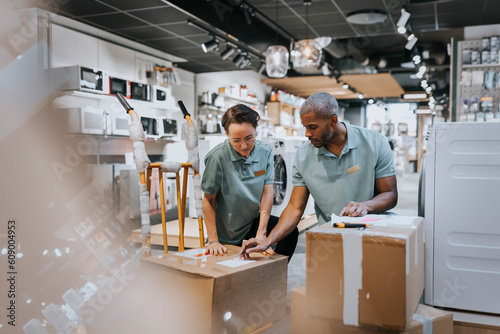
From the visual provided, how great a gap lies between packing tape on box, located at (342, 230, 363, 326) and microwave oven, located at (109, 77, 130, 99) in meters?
5.53

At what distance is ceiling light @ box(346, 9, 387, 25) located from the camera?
240 inches

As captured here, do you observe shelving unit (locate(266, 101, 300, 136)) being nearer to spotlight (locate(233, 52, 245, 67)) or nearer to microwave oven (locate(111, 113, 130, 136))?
spotlight (locate(233, 52, 245, 67))

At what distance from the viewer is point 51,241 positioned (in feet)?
15.0

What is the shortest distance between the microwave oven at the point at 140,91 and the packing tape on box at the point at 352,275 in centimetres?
591

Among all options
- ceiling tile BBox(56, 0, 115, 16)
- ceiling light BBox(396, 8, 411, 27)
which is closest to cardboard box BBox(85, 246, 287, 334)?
ceiling tile BBox(56, 0, 115, 16)

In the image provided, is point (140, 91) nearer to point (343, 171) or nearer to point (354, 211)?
point (343, 171)

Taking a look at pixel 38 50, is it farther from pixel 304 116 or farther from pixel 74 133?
pixel 304 116

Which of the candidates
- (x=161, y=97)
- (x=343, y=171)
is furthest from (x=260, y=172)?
(x=161, y=97)

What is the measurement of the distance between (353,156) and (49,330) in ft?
5.97

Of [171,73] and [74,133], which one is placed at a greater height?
[171,73]

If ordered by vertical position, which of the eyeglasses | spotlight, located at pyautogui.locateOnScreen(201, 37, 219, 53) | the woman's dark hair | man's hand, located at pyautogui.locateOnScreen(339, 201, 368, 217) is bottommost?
man's hand, located at pyautogui.locateOnScreen(339, 201, 368, 217)

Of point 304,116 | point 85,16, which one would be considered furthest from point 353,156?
point 85,16

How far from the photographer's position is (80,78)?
5.66 metres

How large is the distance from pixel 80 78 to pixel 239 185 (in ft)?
13.4
